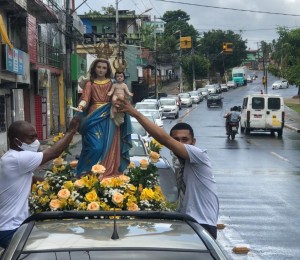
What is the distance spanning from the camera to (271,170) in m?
21.3

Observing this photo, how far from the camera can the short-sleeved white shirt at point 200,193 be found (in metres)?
5.94

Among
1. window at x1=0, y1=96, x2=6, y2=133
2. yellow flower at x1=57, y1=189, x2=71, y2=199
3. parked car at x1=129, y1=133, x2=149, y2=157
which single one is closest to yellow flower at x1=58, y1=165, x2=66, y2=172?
yellow flower at x1=57, y1=189, x2=71, y2=199

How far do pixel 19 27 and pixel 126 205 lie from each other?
26.1 m

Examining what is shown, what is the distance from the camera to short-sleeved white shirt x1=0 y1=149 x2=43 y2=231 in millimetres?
5863

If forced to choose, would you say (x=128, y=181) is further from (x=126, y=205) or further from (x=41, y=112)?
(x=41, y=112)

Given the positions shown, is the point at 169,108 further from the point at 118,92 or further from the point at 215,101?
the point at 118,92

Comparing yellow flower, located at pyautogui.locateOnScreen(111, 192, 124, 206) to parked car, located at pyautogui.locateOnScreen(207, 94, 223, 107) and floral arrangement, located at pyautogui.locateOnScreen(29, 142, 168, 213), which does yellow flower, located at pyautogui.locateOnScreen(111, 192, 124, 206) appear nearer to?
floral arrangement, located at pyautogui.locateOnScreen(29, 142, 168, 213)

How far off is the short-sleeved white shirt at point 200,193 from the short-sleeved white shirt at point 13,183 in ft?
4.23

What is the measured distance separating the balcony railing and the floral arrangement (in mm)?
28926

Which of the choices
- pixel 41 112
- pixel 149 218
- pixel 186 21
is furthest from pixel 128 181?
pixel 186 21

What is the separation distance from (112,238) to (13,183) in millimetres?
2211

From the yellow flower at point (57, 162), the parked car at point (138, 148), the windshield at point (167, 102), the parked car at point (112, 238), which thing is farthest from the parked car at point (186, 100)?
the parked car at point (112, 238)

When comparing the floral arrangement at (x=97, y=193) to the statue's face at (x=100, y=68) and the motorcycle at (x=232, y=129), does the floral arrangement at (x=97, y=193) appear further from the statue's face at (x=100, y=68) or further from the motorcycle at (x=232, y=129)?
the motorcycle at (x=232, y=129)

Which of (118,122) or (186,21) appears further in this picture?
(186,21)
